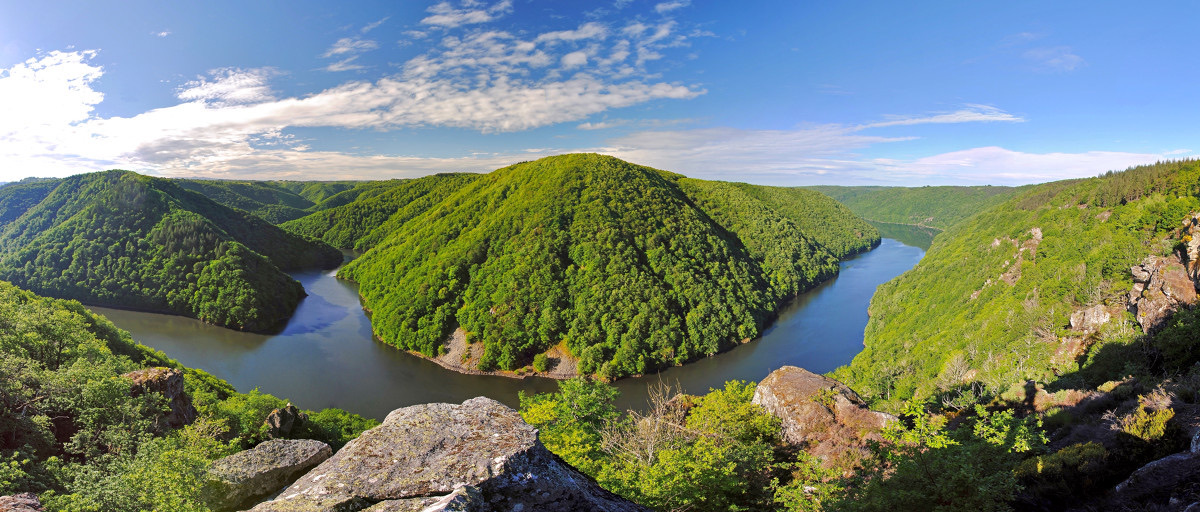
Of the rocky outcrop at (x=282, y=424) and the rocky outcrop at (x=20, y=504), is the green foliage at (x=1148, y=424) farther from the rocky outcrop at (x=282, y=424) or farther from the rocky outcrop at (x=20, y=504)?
the rocky outcrop at (x=282, y=424)

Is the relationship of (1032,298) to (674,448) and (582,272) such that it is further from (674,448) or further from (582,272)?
(582,272)

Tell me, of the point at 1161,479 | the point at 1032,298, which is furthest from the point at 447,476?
the point at 1032,298

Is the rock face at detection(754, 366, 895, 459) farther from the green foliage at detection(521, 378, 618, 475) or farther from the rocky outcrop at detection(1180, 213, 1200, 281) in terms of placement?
the rocky outcrop at detection(1180, 213, 1200, 281)

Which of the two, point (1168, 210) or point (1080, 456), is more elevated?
point (1168, 210)

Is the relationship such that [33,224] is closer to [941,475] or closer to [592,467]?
[592,467]

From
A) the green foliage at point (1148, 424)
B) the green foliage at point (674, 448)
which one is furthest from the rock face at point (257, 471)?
the green foliage at point (1148, 424)

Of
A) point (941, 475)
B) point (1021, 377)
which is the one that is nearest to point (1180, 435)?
point (941, 475)
